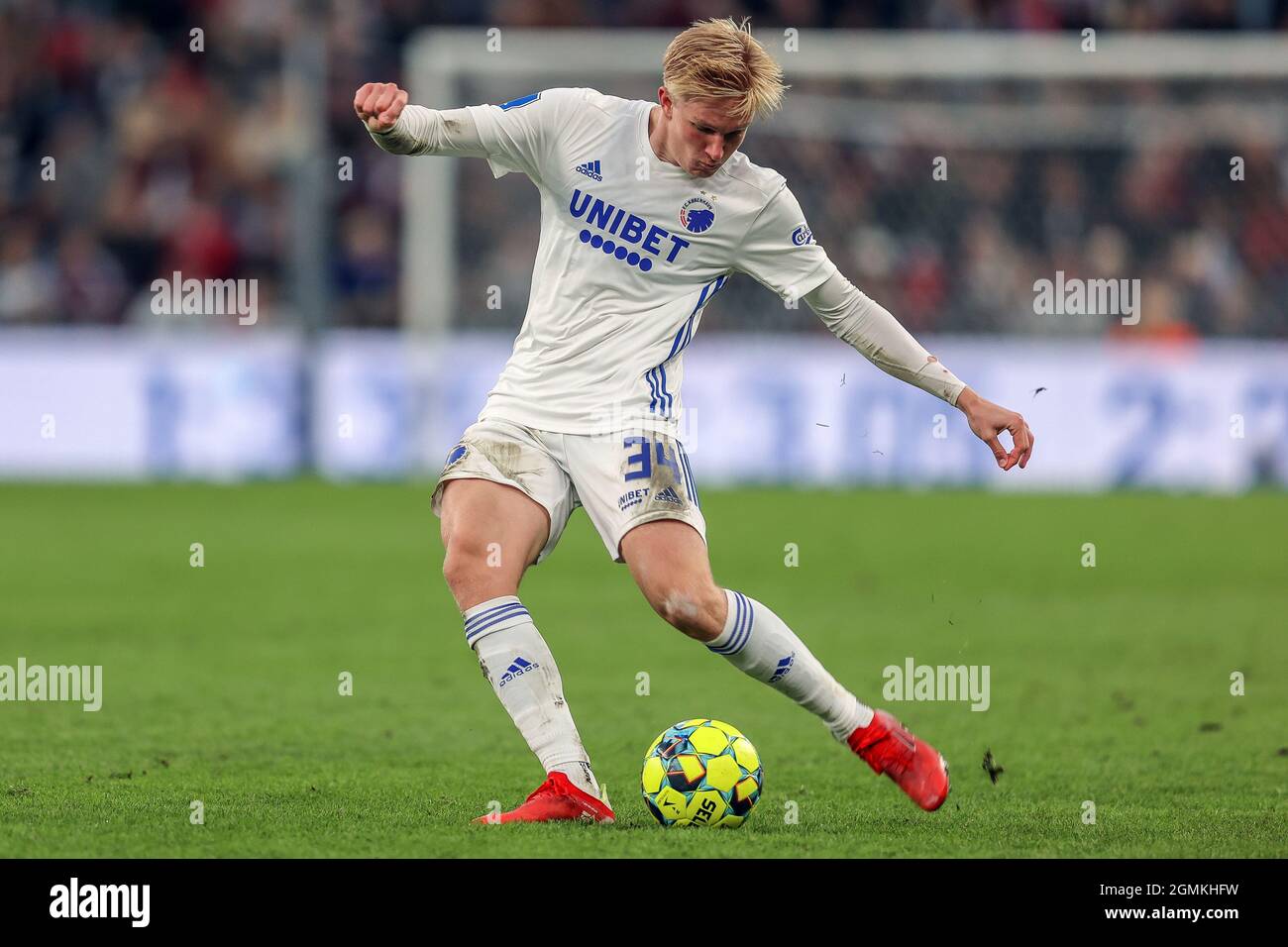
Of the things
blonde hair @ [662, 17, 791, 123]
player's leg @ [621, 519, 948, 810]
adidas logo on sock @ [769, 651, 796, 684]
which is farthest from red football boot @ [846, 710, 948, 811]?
blonde hair @ [662, 17, 791, 123]

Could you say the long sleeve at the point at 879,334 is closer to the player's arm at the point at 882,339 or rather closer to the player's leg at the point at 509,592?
the player's arm at the point at 882,339

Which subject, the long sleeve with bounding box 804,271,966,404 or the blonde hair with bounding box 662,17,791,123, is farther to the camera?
the long sleeve with bounding box 804,271,966,404

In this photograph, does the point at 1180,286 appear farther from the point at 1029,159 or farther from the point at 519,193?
the point at 519,193

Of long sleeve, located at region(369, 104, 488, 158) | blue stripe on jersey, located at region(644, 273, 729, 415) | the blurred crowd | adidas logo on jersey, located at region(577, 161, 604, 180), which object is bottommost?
blue stripe on jersey, located at region(644, 273, 729, 415)

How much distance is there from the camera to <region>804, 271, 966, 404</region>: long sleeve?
6168 millimetres

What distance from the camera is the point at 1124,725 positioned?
802 cm

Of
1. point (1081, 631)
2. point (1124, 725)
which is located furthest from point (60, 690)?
point (1081, 631)

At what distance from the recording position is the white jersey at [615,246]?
596 centimetres

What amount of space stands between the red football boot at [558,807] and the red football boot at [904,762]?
824 millimetres

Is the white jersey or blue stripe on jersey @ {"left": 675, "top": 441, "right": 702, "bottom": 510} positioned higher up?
the white jersey

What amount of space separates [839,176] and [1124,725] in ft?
39.2

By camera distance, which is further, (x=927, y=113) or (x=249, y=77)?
(x=249, y=77)

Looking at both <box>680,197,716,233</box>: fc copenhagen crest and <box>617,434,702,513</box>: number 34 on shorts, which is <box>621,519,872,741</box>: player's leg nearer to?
<box>617,434,702,513</box>: number 34 on shorts
